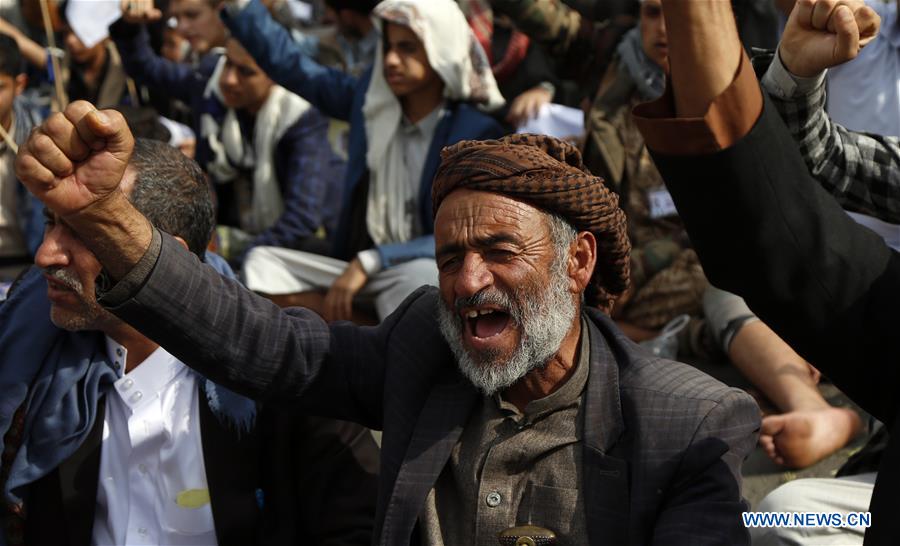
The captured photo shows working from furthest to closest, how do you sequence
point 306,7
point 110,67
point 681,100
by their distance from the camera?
point 306,7
point 110,67
point 681,100

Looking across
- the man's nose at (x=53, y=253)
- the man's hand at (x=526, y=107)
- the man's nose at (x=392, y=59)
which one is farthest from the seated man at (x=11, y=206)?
the man's nose at (x=53, y=253)

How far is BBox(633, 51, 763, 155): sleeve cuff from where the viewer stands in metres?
1.31

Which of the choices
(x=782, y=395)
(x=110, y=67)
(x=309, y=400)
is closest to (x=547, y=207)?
(x=309, y=400)

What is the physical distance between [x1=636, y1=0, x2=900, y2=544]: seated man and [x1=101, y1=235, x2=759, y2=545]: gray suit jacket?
1.63ft

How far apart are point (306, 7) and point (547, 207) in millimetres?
6254

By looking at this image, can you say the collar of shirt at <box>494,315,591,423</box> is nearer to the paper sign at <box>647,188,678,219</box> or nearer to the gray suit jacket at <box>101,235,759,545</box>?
the gray suit jacket at <box>101,235,759,545</box>

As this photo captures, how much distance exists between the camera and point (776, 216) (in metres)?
1.44

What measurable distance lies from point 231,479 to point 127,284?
881 millimetres

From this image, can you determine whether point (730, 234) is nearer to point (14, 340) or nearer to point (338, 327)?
point (338, 327)

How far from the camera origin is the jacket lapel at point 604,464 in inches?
91.4

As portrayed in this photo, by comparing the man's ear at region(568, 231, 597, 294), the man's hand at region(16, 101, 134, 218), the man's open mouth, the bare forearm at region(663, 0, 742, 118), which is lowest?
the man's open mouth

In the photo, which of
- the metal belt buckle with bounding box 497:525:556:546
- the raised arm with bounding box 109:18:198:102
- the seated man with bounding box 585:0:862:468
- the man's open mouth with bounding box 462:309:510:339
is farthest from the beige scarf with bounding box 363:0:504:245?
the metal belt buckle with bounding box 497:525:556:546

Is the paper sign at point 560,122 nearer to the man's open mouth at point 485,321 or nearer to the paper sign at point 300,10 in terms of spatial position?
the man's open mouth at point 485,321

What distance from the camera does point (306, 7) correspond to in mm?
8477
